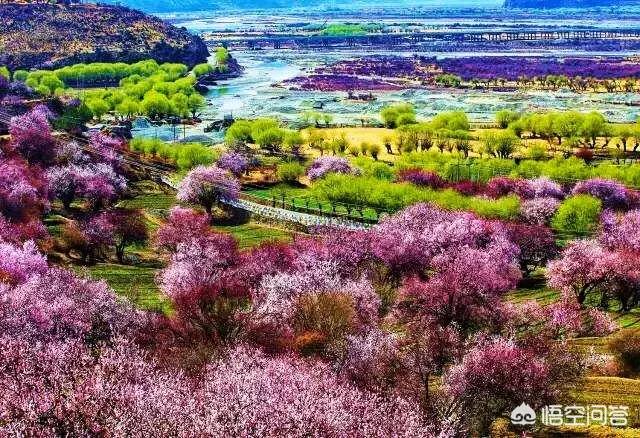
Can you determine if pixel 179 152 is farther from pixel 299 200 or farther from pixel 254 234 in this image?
pixel 254 234

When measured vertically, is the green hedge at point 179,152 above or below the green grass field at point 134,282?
above

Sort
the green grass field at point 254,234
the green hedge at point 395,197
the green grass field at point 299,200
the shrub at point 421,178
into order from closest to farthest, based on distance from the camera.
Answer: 1. the green grass field at point 254,234
2. the green hedge at point 395,197
3. the green grass field at point 299,200
4. the shrub at point 421,178

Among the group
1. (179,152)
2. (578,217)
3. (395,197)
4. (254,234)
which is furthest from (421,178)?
(179,152)

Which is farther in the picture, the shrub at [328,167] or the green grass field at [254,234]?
the shrub at [328,167]

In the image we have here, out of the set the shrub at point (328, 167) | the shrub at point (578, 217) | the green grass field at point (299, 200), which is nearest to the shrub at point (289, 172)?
the green grass field at point (299, 200)

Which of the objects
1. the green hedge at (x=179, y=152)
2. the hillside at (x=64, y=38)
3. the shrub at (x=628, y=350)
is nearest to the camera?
the shrub at (x=628, y=350)

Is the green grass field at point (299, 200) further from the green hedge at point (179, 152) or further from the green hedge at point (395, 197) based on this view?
the green hedge at point (179, 152)

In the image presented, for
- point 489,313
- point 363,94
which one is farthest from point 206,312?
point 363,94

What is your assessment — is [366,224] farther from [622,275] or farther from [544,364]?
[544,364]

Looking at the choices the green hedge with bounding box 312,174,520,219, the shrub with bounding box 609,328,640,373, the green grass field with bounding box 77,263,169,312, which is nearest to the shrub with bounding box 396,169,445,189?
the green hedge with bounding box 312,174,520,219
